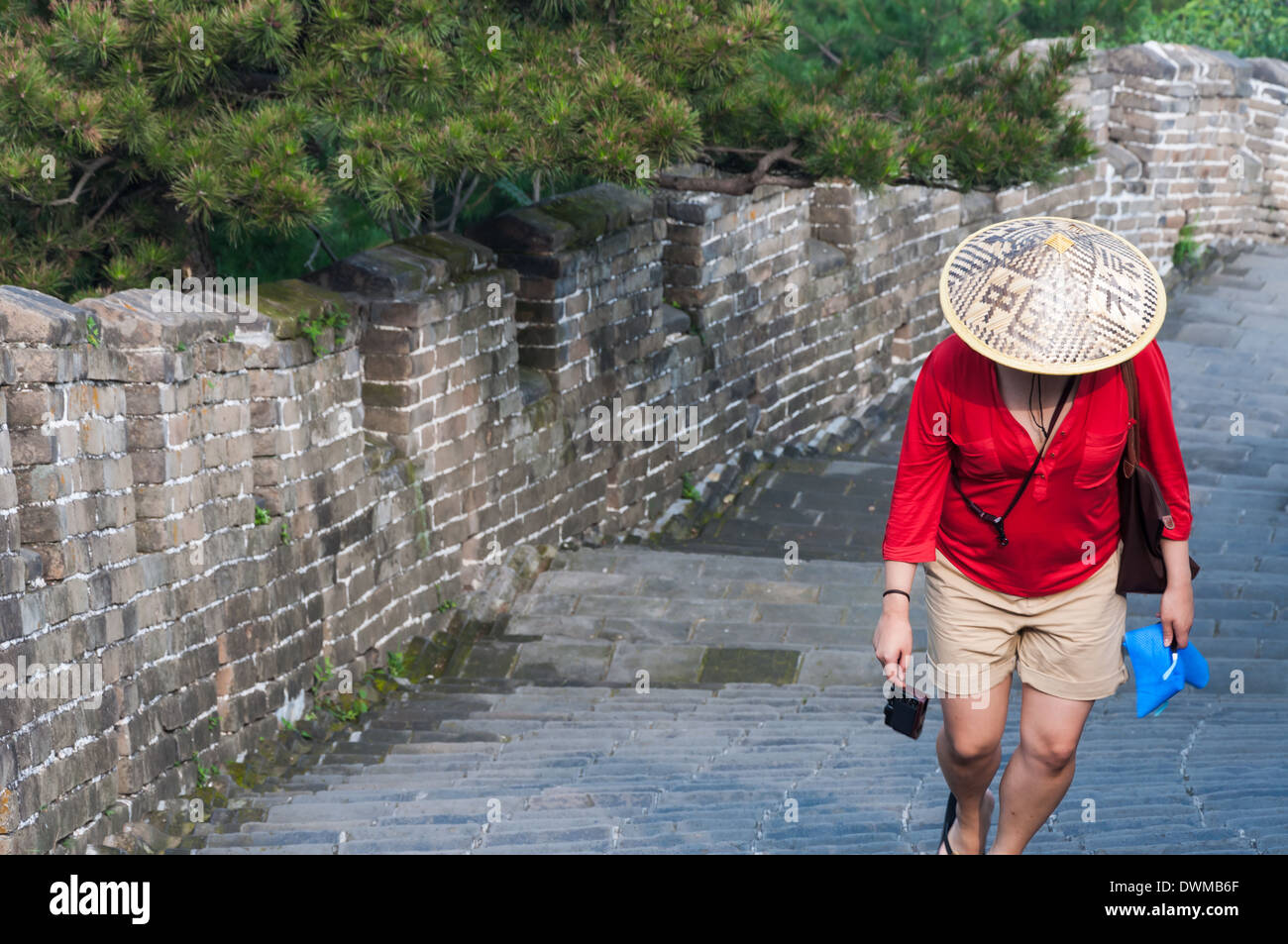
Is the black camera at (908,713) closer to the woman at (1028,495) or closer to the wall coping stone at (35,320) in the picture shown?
the woman at (1028,495)

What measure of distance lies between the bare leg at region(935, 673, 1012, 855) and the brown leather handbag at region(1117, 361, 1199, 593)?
353 millimetres

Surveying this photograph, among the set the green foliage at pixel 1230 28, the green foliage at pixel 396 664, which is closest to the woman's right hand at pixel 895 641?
the green foliage at pixel 396 664

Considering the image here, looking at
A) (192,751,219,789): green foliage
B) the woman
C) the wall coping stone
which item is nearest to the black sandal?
the woman

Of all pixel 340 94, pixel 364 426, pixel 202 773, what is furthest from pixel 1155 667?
pixel 340 94

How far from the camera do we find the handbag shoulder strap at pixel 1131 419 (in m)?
3.36

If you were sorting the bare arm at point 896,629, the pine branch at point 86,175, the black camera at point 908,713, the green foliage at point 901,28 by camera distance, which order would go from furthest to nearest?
1. the green foliage at point 901,28
2. the pine branch at point 86,175
3. the black camera at point 908,713
4. the bare arm at point 896,629

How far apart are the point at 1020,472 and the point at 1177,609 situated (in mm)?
496

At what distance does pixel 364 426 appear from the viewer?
7.25 metres

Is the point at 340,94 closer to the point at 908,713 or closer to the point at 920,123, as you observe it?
the point at 920,123

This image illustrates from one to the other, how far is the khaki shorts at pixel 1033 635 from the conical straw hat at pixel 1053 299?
21.0 inches

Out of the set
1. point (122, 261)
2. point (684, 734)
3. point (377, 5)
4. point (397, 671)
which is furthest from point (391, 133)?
point (684, 734)

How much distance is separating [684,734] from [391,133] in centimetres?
286

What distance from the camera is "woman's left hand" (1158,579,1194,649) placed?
11.5 ft

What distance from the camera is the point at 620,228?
895 cm
